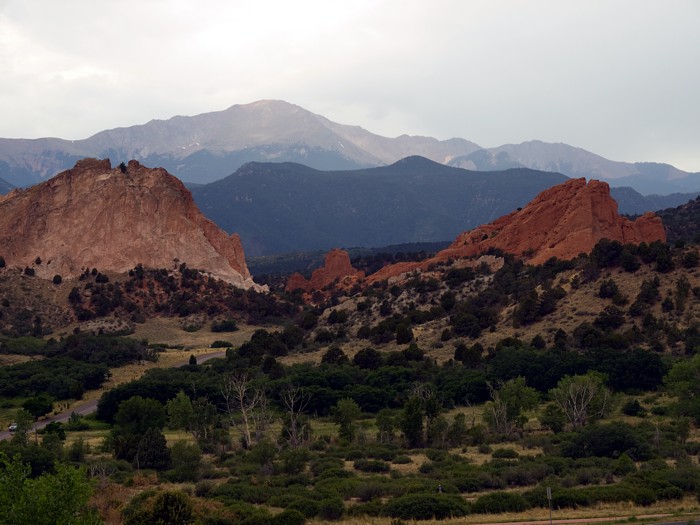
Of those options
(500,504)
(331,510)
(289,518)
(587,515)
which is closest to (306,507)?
(331,510)

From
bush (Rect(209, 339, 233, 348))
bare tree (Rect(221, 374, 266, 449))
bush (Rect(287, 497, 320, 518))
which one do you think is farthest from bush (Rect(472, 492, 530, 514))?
bush (Rect(209, 339, 233, 348))

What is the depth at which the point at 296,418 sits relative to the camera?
1997 inches

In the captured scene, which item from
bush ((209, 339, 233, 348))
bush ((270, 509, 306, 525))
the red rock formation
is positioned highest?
the red rock formation

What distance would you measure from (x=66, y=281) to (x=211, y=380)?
58.5 m

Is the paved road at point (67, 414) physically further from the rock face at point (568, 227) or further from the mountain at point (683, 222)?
the mountain at point (683, 222)

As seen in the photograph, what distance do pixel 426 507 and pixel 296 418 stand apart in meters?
20.7

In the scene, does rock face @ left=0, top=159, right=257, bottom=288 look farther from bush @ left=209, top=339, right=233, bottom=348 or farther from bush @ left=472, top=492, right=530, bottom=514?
bush @ left=472, top=492, right=530, bottom=514

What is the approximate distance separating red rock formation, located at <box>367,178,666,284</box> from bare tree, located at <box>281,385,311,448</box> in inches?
1861

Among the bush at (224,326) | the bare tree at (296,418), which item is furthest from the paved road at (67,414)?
the bush at (224,326)

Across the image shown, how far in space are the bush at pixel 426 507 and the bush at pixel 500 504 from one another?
47 cm

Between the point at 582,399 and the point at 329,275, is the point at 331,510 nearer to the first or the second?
the point at 582,399

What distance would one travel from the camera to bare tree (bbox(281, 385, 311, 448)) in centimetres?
4709

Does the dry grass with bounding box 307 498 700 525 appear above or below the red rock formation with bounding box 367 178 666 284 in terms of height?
below

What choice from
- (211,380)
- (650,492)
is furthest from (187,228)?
(650,492)
